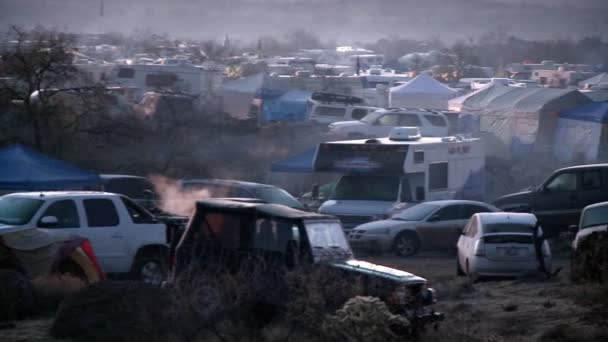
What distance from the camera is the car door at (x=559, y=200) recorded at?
72.0 ft

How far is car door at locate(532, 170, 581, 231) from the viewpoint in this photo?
2194 cm

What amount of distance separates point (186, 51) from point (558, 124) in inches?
1994

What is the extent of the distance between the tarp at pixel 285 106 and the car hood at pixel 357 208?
2144 centimetres

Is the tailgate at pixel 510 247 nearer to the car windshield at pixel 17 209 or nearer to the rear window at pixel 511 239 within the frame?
the rear window at pixel 511 239

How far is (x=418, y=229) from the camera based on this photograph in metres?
21.0

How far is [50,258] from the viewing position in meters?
12.5

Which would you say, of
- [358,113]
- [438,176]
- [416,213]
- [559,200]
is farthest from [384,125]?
[416,213]

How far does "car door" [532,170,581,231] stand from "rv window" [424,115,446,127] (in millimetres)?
12299

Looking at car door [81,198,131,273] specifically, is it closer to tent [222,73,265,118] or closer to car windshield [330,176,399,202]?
car windshield [330,176,399,202]

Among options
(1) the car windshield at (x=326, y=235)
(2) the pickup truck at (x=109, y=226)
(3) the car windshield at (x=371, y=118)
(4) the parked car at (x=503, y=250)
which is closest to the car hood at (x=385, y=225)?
(4) the parked car at (x=503, y=250)

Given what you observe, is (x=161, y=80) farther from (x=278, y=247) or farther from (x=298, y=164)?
(x=278, y=247)

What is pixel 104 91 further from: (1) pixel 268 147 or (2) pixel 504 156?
(2) pixel 504 156

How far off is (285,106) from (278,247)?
34627mm

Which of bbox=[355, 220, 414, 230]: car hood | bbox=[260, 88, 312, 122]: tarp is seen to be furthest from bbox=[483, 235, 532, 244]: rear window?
bbox=[260, 88, 312, 122]: tarp
